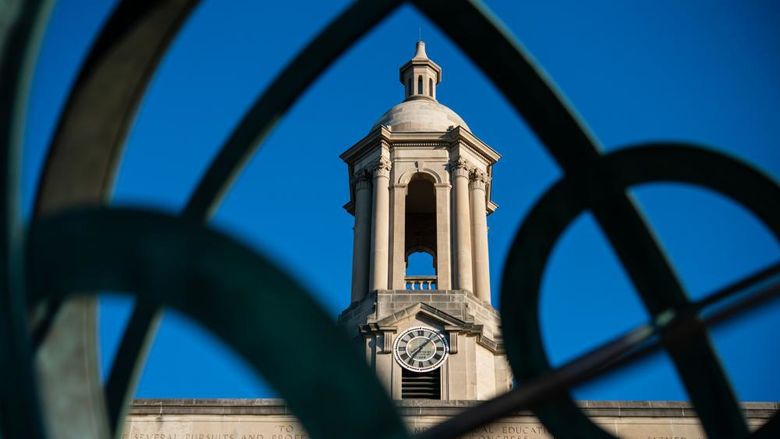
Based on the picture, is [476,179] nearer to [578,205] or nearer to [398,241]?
[398,241]

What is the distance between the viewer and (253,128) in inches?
311

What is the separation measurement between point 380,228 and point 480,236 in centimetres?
333

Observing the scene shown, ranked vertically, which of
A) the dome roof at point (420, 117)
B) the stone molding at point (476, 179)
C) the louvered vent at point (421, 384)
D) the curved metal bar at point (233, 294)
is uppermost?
the dome roof at point (420, 117)

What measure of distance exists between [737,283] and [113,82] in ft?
14.9

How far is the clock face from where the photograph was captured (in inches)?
1437

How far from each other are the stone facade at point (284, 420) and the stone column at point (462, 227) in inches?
385

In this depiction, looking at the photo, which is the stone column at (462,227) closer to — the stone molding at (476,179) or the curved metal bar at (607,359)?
the stone molding at (476,179)

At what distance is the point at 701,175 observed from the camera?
852cm

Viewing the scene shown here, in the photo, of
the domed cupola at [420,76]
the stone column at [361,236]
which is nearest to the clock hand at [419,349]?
the stone column at [361,236]

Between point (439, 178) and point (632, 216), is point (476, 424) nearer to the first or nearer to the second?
point (632, 216)

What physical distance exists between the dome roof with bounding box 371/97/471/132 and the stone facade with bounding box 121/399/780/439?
15338 millimetres

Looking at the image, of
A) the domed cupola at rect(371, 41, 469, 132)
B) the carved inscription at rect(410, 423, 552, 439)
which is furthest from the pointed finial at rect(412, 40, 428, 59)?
the carved inscription at rect(410, 423, 552, 439)

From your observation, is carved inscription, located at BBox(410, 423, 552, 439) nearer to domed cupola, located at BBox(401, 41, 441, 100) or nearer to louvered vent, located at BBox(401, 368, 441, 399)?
louvered vent, located at BBox(401, 368, 441, 399)

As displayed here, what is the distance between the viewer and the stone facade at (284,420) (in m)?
28.8
